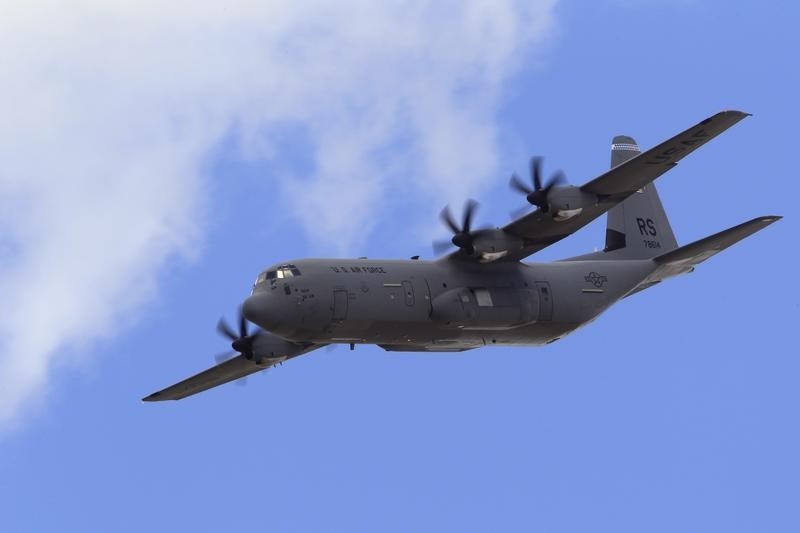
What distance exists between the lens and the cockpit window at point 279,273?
1522 inches

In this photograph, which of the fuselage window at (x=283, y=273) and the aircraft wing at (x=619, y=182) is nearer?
the aircraft wing at (x=619, y=182)

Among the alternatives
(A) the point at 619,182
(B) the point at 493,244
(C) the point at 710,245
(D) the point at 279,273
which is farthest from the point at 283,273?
(C) the point at 710,245

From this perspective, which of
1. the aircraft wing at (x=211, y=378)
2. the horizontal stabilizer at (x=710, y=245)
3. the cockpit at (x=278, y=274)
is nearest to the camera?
the cockpit at (x=278, y=274)

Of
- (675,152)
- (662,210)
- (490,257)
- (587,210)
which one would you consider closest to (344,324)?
(490,257)

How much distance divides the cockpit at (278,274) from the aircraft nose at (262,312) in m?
0.59

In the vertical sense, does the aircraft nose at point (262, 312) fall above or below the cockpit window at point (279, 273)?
below

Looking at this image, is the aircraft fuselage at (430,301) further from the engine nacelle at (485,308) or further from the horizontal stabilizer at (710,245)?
the horizontal stabilizer at (710,245)

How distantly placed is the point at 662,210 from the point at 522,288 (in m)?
8.06

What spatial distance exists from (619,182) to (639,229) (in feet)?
22.3

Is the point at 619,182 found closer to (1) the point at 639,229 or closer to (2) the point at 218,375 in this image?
(1) the point at 639,229

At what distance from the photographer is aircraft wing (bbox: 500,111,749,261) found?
3753 cm

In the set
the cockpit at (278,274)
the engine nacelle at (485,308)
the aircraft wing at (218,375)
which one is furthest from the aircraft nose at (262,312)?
the aircraft wing at (218,375)

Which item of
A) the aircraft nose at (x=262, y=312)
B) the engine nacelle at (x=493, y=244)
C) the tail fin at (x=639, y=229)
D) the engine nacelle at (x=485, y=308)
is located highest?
the tail fin at (x=639, y=229)

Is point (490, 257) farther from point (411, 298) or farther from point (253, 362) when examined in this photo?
point (253, 362)
